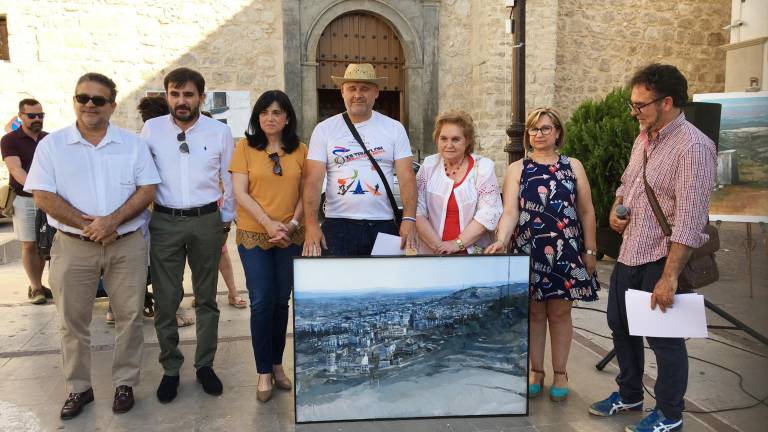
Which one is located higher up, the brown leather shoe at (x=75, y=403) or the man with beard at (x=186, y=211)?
the man with beard at (x=186, y=211)

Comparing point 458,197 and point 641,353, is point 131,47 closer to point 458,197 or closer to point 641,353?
point 458,197

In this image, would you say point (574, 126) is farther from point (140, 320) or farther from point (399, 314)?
point (140, 320)

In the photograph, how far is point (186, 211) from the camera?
3475 mm

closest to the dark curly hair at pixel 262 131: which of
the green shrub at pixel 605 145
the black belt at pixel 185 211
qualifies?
the black belt at pixel 185 211

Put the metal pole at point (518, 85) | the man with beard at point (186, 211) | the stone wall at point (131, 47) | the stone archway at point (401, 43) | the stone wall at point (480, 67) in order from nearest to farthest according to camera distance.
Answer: the man with beard at point (186, 211), the metal pole at point (518, 85), the stone wall at point (131, 47), the stone archway at point (401, 43), the stone wall at point (480, 67)

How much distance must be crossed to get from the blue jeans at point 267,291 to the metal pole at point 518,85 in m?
3.82

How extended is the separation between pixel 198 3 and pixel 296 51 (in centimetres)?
199

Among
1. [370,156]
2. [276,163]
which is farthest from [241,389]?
[370,156]

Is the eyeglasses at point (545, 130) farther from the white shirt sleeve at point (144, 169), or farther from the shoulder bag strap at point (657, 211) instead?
the white shirt sleeve at point (144, 169)

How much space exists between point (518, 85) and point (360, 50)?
6.25 meters

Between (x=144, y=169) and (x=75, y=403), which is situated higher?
(x=144, y=169)

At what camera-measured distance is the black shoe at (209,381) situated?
356cm

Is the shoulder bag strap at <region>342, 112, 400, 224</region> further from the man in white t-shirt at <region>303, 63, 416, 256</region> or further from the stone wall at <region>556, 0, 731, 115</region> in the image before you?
the stone wall at <region>556, 0, 731, 115</region>

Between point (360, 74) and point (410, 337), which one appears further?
point (360, 74)
